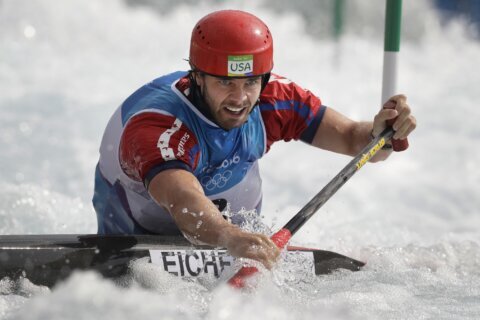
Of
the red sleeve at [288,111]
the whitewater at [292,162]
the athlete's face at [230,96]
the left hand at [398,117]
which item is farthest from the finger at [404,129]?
the athlete's face at [230,96]

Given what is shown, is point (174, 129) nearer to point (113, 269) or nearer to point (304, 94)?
point (113, 269)

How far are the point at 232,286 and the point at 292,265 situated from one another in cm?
65

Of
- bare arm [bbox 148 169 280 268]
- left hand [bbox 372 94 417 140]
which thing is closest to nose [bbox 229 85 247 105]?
bare arm [bbox 148 169 280 268]

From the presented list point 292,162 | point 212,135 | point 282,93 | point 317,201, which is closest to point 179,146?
point 212,135

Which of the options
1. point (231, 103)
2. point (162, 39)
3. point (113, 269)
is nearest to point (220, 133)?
point (231, 103)

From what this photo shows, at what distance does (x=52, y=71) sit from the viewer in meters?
8.23

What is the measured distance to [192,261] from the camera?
3037 mm

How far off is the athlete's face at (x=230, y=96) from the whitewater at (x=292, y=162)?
0.55m

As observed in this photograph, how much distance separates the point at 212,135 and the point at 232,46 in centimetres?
34

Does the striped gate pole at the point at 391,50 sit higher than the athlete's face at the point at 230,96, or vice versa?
the athlete's face at the point at 230,96

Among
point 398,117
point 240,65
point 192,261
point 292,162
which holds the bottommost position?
point 292,162

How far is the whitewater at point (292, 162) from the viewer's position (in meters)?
2.76

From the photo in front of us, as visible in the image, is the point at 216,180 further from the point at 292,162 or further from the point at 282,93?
the point at 292,162

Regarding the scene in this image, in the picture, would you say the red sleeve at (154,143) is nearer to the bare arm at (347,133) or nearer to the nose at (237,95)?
the nose at (237,95)
